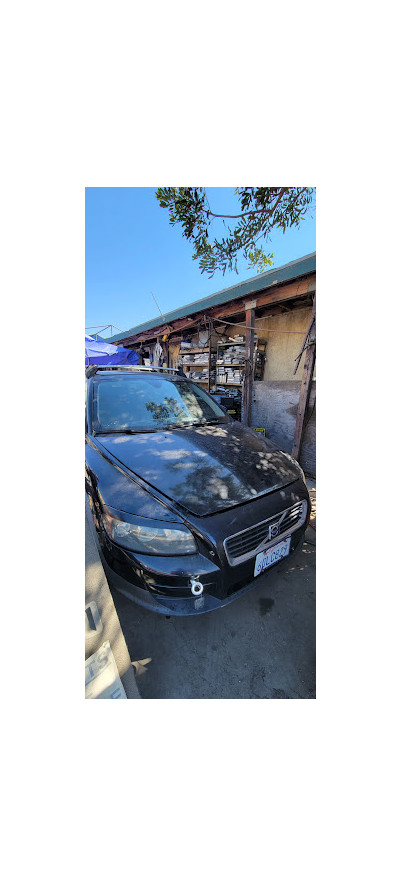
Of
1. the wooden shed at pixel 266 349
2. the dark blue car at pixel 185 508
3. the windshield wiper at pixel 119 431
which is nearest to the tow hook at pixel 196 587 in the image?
the dark blue car at pixel 185 508

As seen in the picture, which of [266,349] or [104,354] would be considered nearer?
[266,349]

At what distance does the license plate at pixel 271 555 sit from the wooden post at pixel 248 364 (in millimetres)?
3510

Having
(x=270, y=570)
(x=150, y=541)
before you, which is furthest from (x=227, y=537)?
(x=270, y=570)

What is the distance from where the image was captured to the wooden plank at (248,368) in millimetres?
4715

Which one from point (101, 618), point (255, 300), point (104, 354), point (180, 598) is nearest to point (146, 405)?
point (180, 598)

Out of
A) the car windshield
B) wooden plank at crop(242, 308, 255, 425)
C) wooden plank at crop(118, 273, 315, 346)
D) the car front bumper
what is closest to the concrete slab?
the car front bumper

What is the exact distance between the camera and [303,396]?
4.07m

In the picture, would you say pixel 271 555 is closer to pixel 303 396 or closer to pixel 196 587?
pixel 196 587

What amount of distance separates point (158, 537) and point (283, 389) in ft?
12.5

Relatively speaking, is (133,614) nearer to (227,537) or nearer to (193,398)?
(227,537)

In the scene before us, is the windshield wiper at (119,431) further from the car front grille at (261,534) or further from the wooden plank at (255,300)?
the wooden plank at (255,300)

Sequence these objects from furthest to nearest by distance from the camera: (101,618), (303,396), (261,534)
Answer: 1. (303,396)
2. (261,534)
3. (101,618)

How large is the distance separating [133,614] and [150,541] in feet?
2.57

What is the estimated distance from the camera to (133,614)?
179 centimetres
